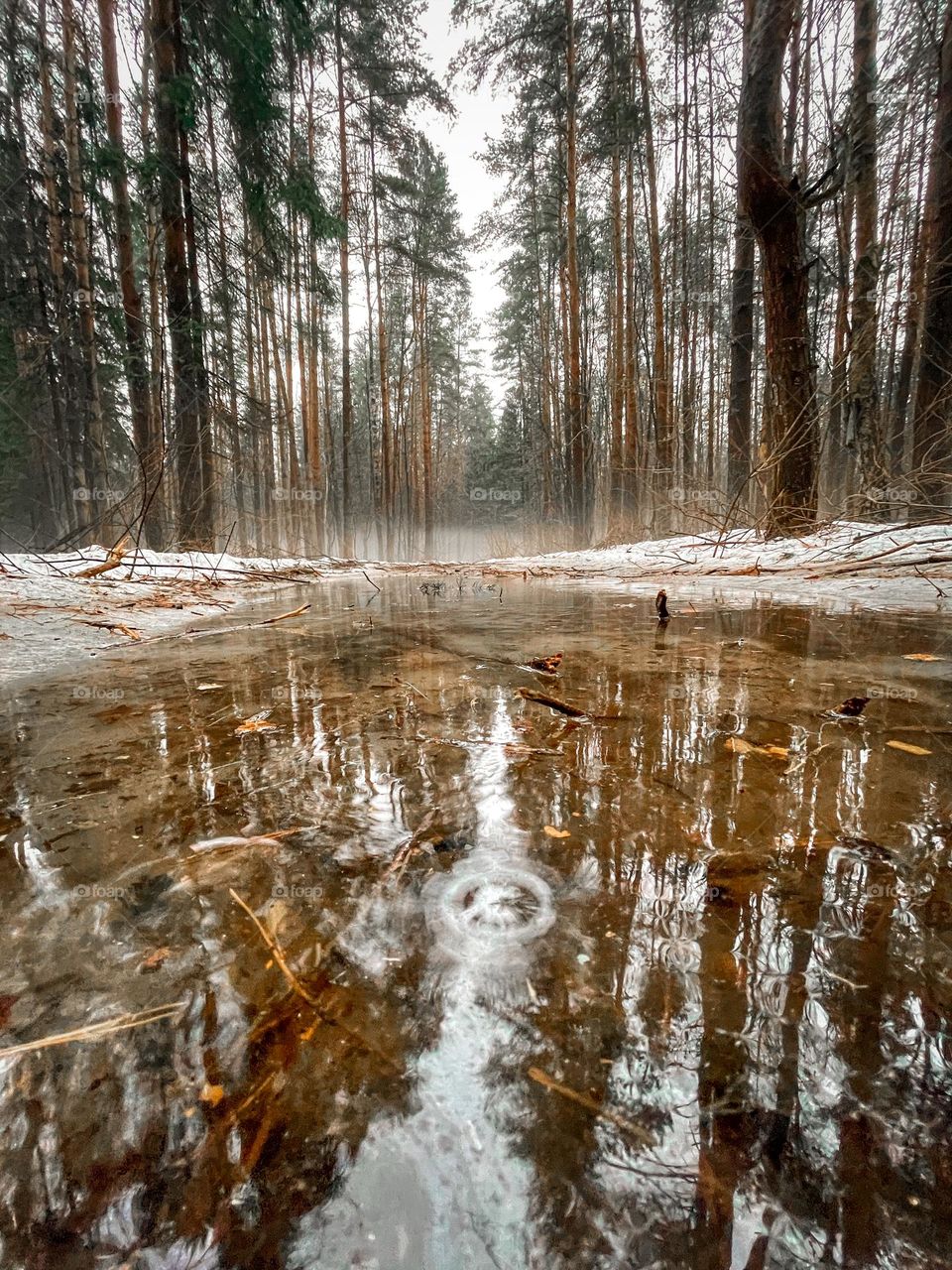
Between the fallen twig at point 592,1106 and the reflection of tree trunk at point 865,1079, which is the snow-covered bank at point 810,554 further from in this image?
the fallen twig at point 592,1106

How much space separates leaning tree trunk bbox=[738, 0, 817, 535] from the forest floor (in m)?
0.63

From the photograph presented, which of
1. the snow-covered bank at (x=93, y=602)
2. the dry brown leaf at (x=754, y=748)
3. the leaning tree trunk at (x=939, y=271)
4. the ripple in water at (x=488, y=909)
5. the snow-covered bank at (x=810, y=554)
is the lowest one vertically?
the ripple in water at (x=488, y=909)

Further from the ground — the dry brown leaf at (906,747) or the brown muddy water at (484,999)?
the dry brown leaf at (906,747)

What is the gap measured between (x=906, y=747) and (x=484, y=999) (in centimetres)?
99

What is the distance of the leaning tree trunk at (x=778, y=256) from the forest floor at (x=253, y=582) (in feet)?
2.06

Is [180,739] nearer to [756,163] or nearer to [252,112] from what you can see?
[756,163]

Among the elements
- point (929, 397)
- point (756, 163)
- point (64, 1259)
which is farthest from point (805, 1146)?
point (929, 397)

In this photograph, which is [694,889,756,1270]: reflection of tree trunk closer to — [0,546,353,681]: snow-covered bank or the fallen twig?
the fallen twig

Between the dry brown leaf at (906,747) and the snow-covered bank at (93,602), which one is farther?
the snow-covered bank at (93,602)

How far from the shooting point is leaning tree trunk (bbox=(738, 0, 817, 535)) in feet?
15.4

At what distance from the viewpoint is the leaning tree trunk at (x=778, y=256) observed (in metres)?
4.70

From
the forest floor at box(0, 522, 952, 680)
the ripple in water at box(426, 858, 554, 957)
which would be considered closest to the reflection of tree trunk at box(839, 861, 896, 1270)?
the ripple in water at box(426, 858, 554, 957)

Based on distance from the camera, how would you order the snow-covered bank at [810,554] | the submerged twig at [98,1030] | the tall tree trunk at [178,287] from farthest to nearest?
the tall tree trunk at [178,287] → the snow-covered bank at [810,554] → the submerged twig at [98,1030]

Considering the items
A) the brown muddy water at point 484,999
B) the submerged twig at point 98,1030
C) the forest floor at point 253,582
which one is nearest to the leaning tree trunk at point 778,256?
the forest floor at point 253,582
